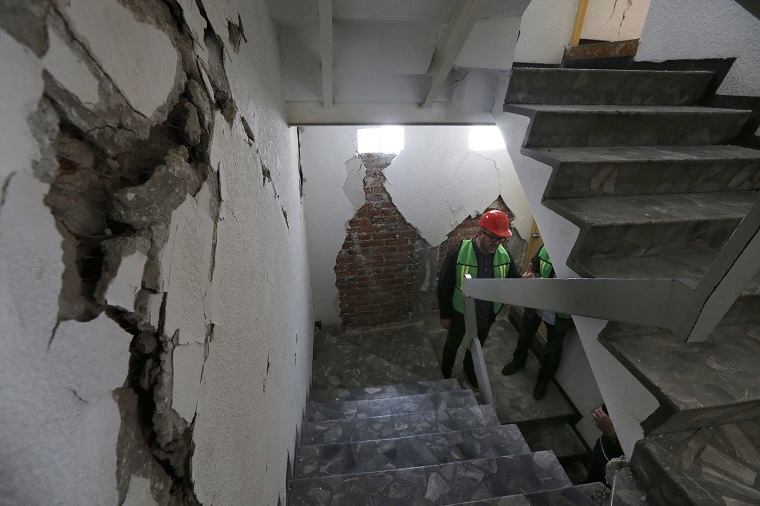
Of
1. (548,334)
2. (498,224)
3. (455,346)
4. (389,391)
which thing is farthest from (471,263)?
(389,391)

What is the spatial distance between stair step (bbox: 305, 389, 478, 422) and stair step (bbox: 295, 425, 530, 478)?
53 centimetres

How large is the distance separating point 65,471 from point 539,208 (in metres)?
1.74

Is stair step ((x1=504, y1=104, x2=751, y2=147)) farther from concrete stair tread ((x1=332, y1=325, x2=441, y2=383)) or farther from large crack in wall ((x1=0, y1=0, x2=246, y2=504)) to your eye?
concrete stair tread ((x1=332, y1=325, x2=441, y2=383))

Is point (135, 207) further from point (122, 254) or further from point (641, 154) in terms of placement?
point (641, 154)

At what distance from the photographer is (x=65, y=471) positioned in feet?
1.10

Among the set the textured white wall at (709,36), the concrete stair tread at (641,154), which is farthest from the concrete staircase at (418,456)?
the textured white wall at (709,36)

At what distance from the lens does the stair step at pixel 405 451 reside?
1.95 meters

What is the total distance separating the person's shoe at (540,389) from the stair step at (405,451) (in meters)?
1.57

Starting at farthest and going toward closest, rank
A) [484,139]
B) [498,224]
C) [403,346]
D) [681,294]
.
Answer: [403,346] → [484,139] → [498,224] → [681,294]

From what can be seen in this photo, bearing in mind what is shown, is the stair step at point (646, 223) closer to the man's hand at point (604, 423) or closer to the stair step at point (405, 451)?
the stair step at point (405, 451)

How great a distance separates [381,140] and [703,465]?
3.11m

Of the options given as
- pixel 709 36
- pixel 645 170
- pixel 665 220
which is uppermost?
pixel 709 36

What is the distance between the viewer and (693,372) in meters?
1.13

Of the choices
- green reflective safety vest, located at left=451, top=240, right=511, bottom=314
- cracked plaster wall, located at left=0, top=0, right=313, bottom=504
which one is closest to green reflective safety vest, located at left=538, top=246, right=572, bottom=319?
green reflective safety vest, located at left=451, top=240, right=511, bottom=314
